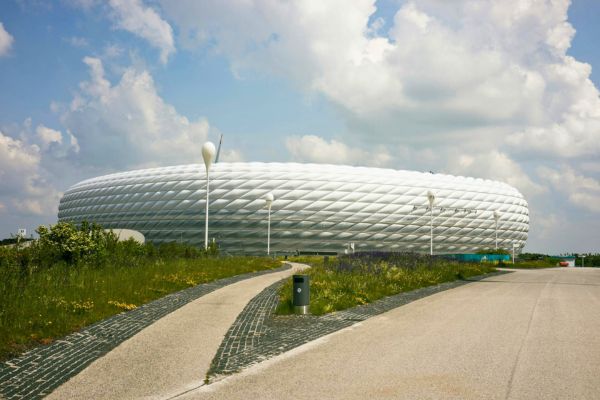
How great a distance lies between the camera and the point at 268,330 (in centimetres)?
971

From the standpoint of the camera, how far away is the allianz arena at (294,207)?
65875mm

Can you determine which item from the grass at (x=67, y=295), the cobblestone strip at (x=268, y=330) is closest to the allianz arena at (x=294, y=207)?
the grass at (x=67, y=295)

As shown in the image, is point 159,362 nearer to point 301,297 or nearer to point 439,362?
point 439,362

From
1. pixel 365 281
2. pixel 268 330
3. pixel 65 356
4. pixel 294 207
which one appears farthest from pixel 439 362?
pixel 294 207

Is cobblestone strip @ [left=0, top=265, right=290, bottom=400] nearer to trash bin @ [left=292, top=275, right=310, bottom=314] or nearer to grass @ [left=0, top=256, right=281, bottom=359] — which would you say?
grass @ [left=0, top=256, right=281, bottom=359]

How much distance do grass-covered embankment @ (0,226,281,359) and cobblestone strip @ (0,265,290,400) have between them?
0.31 metres

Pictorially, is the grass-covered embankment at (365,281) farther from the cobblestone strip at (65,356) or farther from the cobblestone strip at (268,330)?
the cobblestone strip at (65,356)

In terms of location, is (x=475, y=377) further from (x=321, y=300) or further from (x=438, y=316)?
(x=321, y=300)

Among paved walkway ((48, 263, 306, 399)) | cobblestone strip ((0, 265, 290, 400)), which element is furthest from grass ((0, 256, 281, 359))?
paved walkway ((48, 263, 306, 399))

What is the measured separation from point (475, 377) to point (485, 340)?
8.41 ft

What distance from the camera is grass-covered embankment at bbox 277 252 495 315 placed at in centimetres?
1291

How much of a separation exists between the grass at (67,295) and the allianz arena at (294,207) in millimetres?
46602

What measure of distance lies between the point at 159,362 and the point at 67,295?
541 cm

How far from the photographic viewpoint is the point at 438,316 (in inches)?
460
